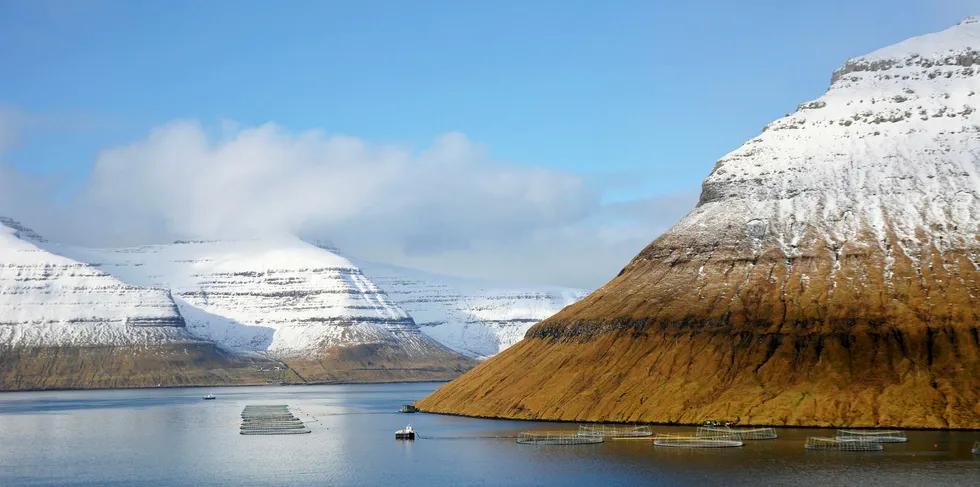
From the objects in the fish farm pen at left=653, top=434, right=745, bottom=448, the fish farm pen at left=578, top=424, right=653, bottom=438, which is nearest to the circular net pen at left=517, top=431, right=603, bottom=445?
the fish farm pen at left=578, top=424, right=653, bottom=438

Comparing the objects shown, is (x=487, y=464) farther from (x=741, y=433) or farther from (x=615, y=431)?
(x=741, y=433)

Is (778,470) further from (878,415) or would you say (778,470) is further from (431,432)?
(431,432)

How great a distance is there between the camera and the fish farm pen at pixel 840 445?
15038 cm

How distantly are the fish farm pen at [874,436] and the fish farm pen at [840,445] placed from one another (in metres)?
0.59

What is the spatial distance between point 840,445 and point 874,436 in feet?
30.7

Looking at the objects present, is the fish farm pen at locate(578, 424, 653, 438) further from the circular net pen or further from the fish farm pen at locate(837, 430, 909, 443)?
the fish farm pen at locate(837, 430, 909, 443)

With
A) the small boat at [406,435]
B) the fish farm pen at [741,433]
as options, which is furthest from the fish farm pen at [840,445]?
the small boat at [406,435]

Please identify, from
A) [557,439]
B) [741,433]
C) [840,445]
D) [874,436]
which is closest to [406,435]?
[557,439]

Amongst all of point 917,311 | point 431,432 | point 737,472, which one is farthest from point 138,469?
point 917,311

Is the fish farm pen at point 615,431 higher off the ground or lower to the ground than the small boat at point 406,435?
higher

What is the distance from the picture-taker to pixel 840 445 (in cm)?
15275

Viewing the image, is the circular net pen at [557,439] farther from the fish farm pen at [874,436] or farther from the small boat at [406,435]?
the fish farm pen at [874,436]

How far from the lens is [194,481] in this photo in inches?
5566

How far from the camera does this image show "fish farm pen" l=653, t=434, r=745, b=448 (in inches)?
6176
